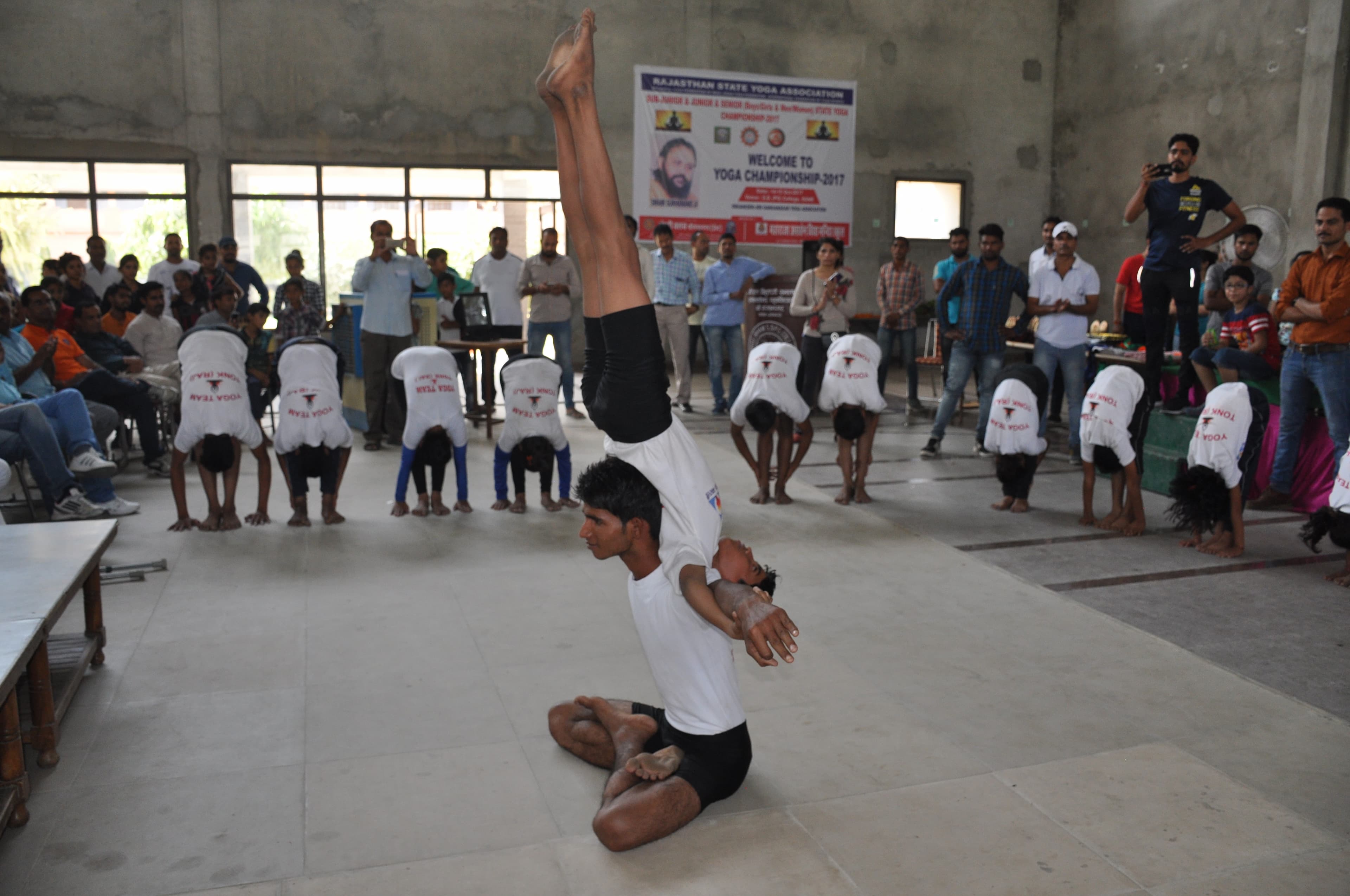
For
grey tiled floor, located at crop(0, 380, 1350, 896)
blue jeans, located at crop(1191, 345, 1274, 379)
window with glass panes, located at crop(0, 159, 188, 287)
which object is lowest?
grey tiled floor, located at crop(0, 380, 1350, 896)

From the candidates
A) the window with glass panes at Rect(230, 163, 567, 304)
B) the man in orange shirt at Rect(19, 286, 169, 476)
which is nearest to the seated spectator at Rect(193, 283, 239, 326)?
the man in orange shirt at Rect(19, 286, 169, 476)

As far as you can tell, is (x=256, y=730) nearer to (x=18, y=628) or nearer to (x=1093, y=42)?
(x=18, y=628)

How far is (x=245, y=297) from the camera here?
30.7 ft

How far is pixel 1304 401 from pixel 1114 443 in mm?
1390

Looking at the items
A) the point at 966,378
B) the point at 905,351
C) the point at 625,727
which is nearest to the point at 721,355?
the point at 905,351

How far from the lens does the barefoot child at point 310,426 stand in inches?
225

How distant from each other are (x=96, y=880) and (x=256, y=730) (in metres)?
0.82

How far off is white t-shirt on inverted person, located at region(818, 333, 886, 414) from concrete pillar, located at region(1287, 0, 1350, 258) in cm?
681

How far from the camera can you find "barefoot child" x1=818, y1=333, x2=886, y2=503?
20.4ft

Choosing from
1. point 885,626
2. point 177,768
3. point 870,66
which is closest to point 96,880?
point 177,768

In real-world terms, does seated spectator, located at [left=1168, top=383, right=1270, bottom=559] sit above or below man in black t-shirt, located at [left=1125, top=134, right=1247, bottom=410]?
below

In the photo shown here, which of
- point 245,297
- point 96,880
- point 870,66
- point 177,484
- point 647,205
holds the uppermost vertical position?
point 870,66

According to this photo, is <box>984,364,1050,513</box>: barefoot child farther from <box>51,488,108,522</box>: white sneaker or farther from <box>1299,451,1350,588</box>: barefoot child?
<box>51,488,108,522</box>: white sneaker

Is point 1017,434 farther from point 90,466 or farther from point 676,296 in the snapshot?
point 90,466
